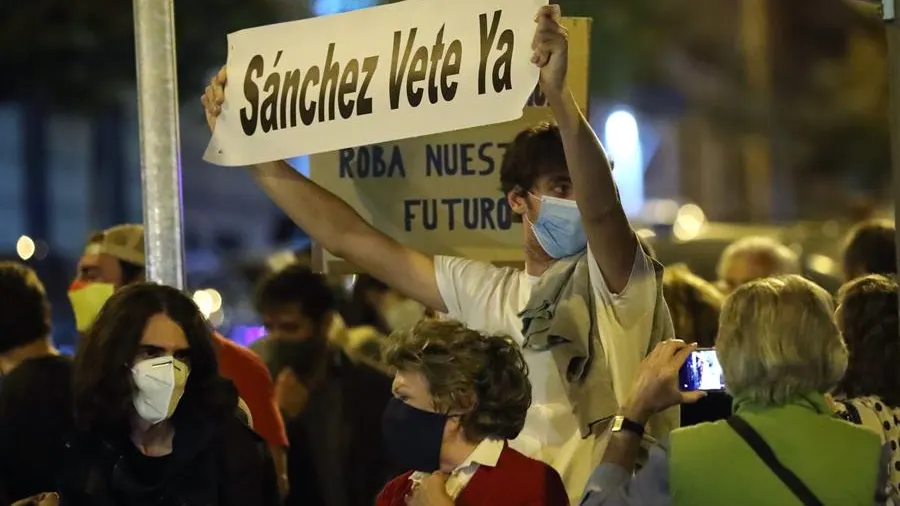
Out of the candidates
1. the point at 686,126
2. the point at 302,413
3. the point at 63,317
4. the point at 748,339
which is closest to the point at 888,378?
the point at 748,339

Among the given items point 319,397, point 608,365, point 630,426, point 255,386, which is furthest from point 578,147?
point 319,397

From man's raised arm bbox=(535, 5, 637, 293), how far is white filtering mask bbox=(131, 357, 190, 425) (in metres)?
1.05

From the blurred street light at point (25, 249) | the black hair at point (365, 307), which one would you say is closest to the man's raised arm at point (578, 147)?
the black hair at point (365, 307)

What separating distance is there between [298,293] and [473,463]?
9.34 feet

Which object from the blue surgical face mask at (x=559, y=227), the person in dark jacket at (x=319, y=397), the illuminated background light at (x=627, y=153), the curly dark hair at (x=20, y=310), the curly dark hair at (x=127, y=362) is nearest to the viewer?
the curly dark hair at (x=127, y=362)

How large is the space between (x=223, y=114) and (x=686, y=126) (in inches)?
1257

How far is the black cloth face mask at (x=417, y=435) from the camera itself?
304 cm

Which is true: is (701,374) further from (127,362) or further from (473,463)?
(127,362)

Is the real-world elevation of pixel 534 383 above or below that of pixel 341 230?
below

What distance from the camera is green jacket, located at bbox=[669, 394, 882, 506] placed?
2.71m

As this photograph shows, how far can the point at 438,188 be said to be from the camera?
4594mm

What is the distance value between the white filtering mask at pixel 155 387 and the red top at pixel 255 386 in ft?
4.76

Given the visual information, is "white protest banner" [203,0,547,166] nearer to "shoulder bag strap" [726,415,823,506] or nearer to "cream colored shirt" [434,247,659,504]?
"cream colored shirt" [434,247,659,504]

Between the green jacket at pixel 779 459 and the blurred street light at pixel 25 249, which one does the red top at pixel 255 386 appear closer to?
the green jacket at pixel 779 459
